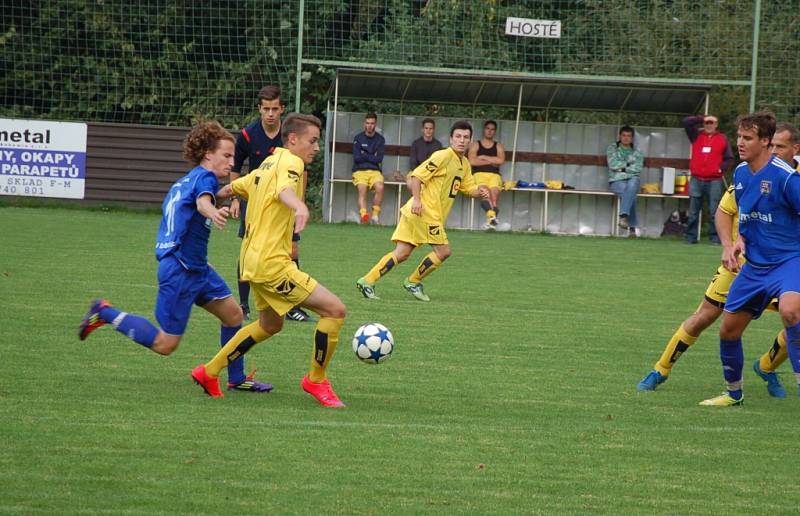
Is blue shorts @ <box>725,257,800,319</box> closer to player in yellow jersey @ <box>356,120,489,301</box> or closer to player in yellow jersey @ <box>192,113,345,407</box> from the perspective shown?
player in yellow jersey @ <box>192,113,345,407</box>

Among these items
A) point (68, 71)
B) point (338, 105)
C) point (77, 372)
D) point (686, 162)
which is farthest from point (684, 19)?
point (77, 372)

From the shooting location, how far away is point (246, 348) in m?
6.70

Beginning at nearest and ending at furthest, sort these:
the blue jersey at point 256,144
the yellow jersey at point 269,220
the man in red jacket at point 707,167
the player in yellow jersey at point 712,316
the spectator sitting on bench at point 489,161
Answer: the yellow jersey at point 269,220 → the player in yellow jersey at point 712,316 → the blue jersey at point 256,144 → the man in red jacket at point 707,167 → the spectator sitting on bench at point 489,161

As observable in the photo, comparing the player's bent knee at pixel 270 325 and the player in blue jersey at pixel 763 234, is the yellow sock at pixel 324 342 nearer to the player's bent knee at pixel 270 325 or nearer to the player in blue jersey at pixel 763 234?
the player's bent knee at pixel 270 325

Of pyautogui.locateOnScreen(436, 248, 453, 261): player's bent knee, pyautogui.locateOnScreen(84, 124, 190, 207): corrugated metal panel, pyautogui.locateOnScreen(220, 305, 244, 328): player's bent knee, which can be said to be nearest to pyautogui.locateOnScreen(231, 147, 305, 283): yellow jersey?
pyautogui.locateOnScreen(220, 305, 244, 328): player's bent knee

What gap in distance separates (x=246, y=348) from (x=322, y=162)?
17031 mm

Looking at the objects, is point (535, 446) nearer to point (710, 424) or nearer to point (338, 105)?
point (710, 424)

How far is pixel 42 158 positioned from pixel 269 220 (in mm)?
14775

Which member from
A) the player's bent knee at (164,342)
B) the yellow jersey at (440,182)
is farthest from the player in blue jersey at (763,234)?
the yellow jersey at (440,182)

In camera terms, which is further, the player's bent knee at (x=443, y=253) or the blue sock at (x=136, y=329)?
the player's bent knee at (x=443, y=253)

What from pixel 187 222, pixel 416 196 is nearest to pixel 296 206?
pixel 187 222

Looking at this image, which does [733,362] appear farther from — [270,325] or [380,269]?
[380,269]

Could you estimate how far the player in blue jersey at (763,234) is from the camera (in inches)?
263

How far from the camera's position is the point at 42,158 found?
20062 millimetres
